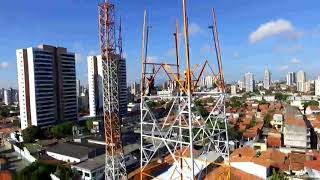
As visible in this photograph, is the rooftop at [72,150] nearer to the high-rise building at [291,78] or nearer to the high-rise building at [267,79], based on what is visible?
the high-rise building at [267,79]

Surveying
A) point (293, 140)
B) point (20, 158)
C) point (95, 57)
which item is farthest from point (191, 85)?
point (95, 57)

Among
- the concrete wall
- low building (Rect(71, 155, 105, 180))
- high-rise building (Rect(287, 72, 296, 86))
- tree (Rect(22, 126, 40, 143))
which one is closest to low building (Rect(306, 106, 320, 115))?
the concrete wall

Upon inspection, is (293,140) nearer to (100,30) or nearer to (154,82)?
(100,30)

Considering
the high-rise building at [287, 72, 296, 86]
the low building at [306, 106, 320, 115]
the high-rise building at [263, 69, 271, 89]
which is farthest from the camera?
the high-rise building at [287, 72, 296, 86]

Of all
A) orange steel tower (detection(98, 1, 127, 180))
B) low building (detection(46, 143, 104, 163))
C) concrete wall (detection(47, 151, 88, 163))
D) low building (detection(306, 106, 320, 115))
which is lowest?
concrete wall (detection(47, 151, 88, 163))

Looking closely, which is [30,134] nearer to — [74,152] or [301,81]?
[74,152]

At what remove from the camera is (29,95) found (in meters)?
32.3

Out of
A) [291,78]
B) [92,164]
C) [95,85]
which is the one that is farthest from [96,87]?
[291,78]

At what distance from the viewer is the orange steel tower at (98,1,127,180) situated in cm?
1335

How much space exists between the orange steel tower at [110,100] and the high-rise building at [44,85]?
2104cm

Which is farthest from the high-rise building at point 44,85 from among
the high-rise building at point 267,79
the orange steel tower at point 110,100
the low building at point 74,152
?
the high-rise building at point 267,79

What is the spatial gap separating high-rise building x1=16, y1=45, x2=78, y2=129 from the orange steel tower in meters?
21.0

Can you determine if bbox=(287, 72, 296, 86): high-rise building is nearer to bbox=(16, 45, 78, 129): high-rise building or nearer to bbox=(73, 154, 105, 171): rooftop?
bbox=(16, 45, 78, 129): high-rise building

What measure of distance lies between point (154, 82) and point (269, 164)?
12.1 metres
